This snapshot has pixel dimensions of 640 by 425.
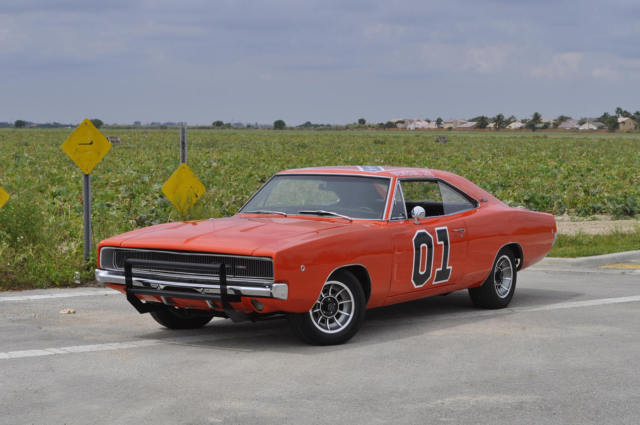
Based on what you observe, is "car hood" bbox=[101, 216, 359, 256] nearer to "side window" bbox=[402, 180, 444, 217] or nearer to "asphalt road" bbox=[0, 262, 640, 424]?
"asphalt road" bbox=[0, 262, 640, 424]

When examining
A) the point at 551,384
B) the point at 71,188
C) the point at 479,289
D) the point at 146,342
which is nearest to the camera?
the point at 551,384

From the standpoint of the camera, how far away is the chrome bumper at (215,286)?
690 cm

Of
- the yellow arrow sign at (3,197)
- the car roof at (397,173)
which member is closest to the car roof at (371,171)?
the car roof at (397,173)

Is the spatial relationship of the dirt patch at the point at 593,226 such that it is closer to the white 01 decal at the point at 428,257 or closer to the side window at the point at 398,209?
the white 01 decal at the point at 428,257

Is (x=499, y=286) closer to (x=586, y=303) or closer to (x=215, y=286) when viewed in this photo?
(x=586, y=303)

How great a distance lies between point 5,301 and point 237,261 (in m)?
3.88

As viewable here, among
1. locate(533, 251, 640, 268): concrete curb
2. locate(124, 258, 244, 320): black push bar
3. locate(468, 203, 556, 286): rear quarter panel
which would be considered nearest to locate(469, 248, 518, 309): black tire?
locate(468, 203, 556, 286): rear quarter panel

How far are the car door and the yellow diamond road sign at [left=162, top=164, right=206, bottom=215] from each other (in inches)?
173

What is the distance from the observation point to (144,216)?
1680 cm

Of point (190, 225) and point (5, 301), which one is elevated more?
point (190, 225)

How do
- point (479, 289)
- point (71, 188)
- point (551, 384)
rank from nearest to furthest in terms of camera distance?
A: point (551, 384) < point (479, 289) < point (71, 188)

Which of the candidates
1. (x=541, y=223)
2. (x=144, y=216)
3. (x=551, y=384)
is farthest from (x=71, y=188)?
(x=551, y=384)

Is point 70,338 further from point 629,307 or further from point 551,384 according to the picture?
point 629,307

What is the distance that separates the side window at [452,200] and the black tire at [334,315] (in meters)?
1.95
